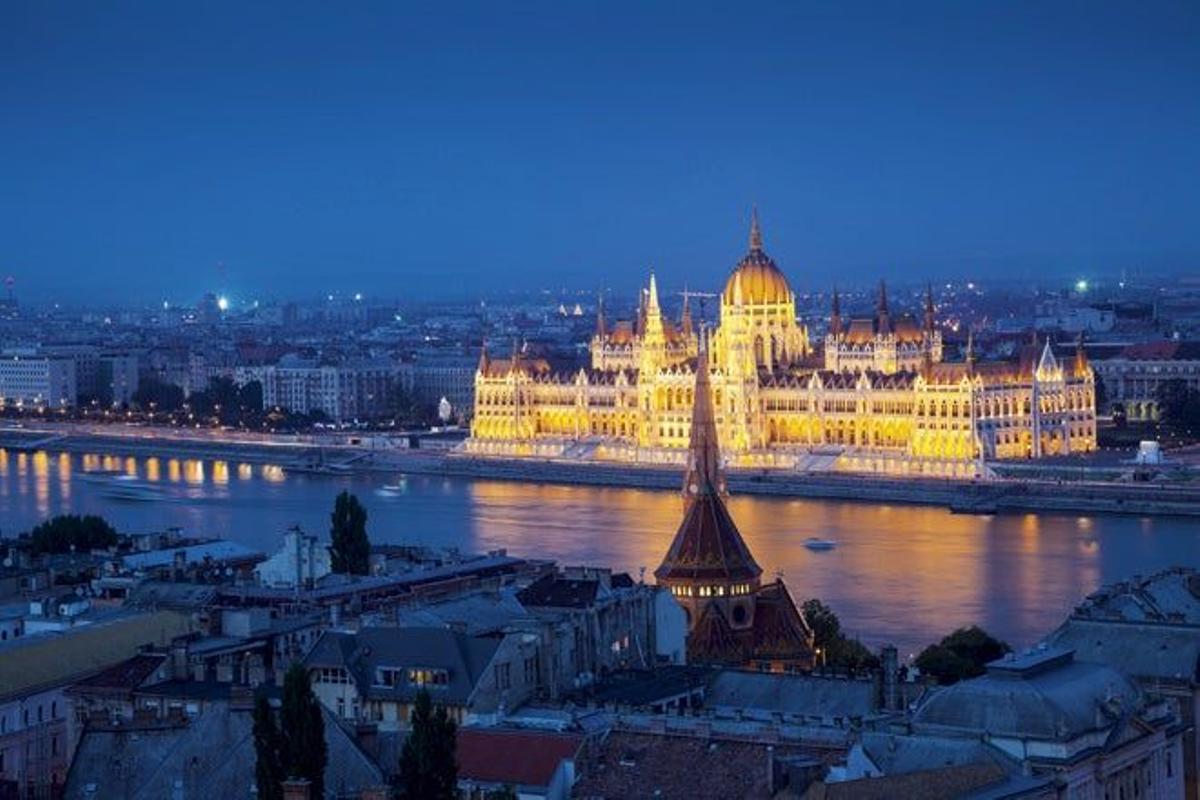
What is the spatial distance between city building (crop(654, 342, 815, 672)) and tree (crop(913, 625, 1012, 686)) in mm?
772

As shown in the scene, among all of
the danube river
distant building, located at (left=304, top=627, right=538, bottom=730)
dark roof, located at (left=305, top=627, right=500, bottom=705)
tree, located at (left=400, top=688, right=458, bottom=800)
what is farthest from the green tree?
the danube river

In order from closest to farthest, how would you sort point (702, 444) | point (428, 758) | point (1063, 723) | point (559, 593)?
point (428, 758) → point (1063, 723) → point (559, 593) → point (702, 444)

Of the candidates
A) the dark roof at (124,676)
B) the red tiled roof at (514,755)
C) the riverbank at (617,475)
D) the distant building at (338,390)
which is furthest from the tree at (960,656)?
the distant building at (338,390)

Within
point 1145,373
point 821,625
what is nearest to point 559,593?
point 821,625

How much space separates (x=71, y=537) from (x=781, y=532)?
13.0 m

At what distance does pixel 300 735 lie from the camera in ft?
36.2

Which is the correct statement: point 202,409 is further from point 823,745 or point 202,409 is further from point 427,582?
point 823,745

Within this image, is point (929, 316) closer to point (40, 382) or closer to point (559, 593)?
point (40, 382)

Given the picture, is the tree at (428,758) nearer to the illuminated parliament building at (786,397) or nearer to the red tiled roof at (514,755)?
the red tiled roof at (514,755)

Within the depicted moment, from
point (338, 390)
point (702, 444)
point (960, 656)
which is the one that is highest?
point (338, 390)

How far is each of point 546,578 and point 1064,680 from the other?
623 centimetres

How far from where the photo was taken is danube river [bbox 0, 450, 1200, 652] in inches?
1021

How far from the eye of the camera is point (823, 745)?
12.1 meters

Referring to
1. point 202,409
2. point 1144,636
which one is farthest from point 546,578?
point 202,409
